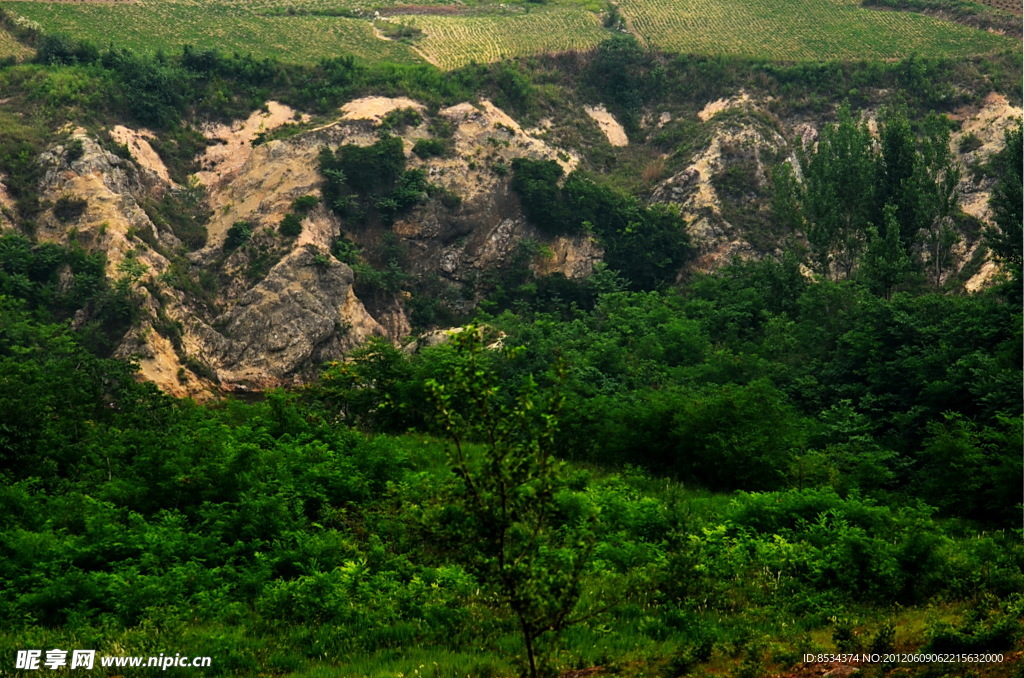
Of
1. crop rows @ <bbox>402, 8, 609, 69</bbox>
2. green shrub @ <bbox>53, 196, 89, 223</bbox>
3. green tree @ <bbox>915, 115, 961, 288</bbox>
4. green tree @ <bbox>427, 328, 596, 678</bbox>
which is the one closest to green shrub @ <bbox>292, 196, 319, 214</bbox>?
green shrub @ <bbox>53, 196, 89, 223</bbox>

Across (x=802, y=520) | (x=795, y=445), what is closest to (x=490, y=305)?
(x=795, y=445)

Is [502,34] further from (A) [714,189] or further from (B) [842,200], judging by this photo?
(B) [842,200]

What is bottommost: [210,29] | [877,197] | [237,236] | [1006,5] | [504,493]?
[237,236]

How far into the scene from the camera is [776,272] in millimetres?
43594

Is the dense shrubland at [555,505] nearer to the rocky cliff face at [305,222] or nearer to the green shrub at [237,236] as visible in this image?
the rocky cliff face at [305,222]

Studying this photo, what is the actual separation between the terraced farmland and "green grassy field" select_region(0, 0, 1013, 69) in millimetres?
69

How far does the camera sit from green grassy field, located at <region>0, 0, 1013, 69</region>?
201 ft

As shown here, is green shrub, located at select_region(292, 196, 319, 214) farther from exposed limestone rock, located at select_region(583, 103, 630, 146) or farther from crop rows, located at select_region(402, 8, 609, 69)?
exposed limestone rock, located at select_region(583, 103, 630, 146)

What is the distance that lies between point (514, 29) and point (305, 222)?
25304 mm

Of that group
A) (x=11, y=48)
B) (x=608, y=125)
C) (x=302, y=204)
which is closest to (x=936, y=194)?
(x=608, y=125)

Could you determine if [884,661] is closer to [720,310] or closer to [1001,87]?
[720,310]

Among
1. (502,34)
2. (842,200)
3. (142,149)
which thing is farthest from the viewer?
(502,34)

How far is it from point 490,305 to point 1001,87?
3252 centimetres

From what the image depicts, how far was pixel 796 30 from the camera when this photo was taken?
68.1m
